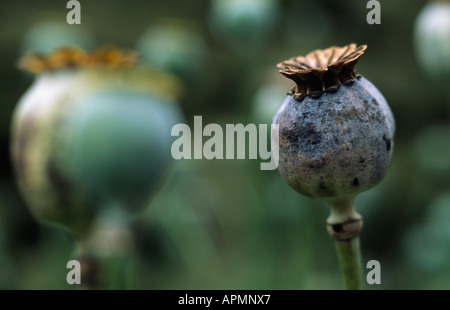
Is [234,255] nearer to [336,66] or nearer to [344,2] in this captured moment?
[336,66]

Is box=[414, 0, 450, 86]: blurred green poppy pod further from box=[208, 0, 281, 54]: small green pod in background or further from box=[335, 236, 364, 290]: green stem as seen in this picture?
box=[335, 236, 364, 290]: green stem

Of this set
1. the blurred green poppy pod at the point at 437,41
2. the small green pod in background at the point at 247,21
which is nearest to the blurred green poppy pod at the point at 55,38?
the small green pod in background at the point at 247,21

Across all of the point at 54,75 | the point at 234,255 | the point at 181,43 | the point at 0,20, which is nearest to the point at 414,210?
the point at 234,255

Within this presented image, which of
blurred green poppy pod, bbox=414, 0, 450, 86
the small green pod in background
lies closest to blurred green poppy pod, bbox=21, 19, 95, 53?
the small green pod in background

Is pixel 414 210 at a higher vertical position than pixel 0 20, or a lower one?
lower

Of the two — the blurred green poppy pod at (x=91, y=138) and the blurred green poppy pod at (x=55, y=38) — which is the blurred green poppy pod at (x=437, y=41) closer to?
the blurred green poppy pod at (x=91, y=138)
